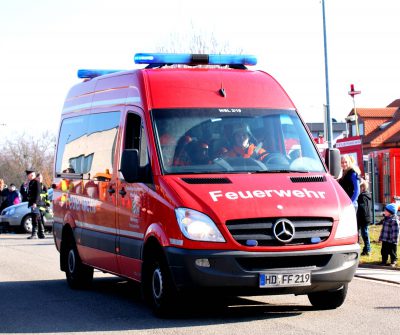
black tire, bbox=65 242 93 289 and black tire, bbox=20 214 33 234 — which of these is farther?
black tire, bbox=20 214 33 234

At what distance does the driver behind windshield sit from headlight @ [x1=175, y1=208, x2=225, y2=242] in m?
1.24

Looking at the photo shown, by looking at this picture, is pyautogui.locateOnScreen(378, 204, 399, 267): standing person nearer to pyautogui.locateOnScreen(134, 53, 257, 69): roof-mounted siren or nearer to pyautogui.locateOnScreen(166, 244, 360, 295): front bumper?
pyautogui.locateOnScreen(134, 53, 257, 69): roof-mounted siren

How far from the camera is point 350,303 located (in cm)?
1092

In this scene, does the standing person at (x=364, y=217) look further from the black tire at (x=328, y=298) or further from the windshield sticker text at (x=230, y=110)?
the windshield sticker text at (x=230, y=110)

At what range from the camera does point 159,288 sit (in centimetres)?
978

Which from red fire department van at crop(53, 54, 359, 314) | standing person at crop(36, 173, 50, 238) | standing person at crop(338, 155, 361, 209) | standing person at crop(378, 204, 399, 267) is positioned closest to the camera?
red fire department van at crop(53, 54, 359, 314)

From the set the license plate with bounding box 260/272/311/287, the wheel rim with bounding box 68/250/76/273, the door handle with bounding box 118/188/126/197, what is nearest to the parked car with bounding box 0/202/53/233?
the wheel rim with bounding box 68/250/76/273

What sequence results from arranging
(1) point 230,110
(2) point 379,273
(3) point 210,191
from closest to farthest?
(3) point 210,191, (1) point 230,110, (2) point 379,273

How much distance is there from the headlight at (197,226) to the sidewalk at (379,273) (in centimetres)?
462

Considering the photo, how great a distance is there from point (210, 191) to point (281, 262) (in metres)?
0.97

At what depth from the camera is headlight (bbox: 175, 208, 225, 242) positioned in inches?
361

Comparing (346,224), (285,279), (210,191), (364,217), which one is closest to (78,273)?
(210,191)

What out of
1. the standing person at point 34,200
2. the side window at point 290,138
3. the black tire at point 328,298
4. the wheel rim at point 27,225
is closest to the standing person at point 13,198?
the wheel rim at point 27,225

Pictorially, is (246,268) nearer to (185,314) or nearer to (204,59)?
(185,314)
